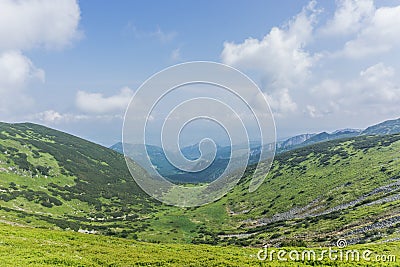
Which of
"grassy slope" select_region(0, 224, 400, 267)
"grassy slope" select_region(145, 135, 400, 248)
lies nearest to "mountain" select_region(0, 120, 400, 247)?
"grassy slope" select_region(145, 135, 400, 248)

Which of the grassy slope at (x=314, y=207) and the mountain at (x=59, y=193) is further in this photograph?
the mountain at (x=59, y=193)

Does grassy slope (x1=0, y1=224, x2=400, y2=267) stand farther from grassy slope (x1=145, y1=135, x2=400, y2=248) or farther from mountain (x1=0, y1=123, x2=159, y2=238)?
mountain (x1=0, y1=123, x2=159, y2=238)

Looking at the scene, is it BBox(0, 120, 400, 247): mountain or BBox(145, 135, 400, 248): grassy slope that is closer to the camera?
BBox(145, 135, 400, 248): grassy slope

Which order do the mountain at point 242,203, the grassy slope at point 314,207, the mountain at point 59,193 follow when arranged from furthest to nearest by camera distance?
1. the mountain at point 59,193
2. the mountain at point 242,203
3. the grassy slope at point 314,207

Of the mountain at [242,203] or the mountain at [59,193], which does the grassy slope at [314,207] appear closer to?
the mountain at [242,203]

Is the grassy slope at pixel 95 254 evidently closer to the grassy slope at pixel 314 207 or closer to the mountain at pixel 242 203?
the mountain at pixel 242 203

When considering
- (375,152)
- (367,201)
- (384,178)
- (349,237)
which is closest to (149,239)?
(349,237)

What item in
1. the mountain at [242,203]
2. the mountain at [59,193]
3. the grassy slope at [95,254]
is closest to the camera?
the grassy slope at [95,254]

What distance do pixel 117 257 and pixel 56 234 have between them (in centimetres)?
1000

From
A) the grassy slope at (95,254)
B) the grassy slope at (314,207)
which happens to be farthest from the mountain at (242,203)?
the grassy slope at (95,254)

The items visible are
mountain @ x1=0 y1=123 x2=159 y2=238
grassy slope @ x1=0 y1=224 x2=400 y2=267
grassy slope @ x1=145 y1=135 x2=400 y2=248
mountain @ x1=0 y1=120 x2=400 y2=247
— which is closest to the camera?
grassy slope @ x1=0 y1=224 x2=400 y2=267

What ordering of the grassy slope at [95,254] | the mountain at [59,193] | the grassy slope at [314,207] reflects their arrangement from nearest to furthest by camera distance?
the grassy slope at [95,254]
the grassy slope at [314,207]
the mountain at [59,193]

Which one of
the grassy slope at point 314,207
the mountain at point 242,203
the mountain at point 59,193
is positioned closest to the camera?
the grassy slope at point 314,207

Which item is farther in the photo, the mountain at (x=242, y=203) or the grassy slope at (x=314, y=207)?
the mountain at (x=242, y=203)
